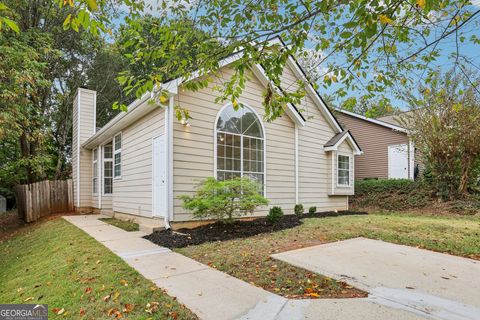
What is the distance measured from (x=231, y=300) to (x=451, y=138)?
11733 mm

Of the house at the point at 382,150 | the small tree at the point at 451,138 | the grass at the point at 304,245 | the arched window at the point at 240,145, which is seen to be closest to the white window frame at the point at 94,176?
the arched window at the point at 240,145

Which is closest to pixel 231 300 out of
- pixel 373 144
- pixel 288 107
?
pixel 288 107

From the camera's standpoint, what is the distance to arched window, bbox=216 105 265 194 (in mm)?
7953

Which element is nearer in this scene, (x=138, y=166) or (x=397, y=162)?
(x=138, y=166)

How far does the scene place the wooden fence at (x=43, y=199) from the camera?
1158 cm

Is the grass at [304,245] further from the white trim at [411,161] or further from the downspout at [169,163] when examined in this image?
the white trim at [411,161]

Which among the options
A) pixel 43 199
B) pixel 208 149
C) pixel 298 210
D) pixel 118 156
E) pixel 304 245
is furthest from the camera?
pixel 43 199

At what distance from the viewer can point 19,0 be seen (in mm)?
11766

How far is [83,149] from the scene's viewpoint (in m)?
12.9

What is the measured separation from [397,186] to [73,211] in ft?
47.0

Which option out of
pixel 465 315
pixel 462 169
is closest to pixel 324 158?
pixel 462 169

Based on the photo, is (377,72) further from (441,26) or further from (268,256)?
(268,256)

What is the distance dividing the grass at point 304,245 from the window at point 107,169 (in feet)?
24.4

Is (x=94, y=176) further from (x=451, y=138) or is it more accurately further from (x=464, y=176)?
(x=464, y=176)
